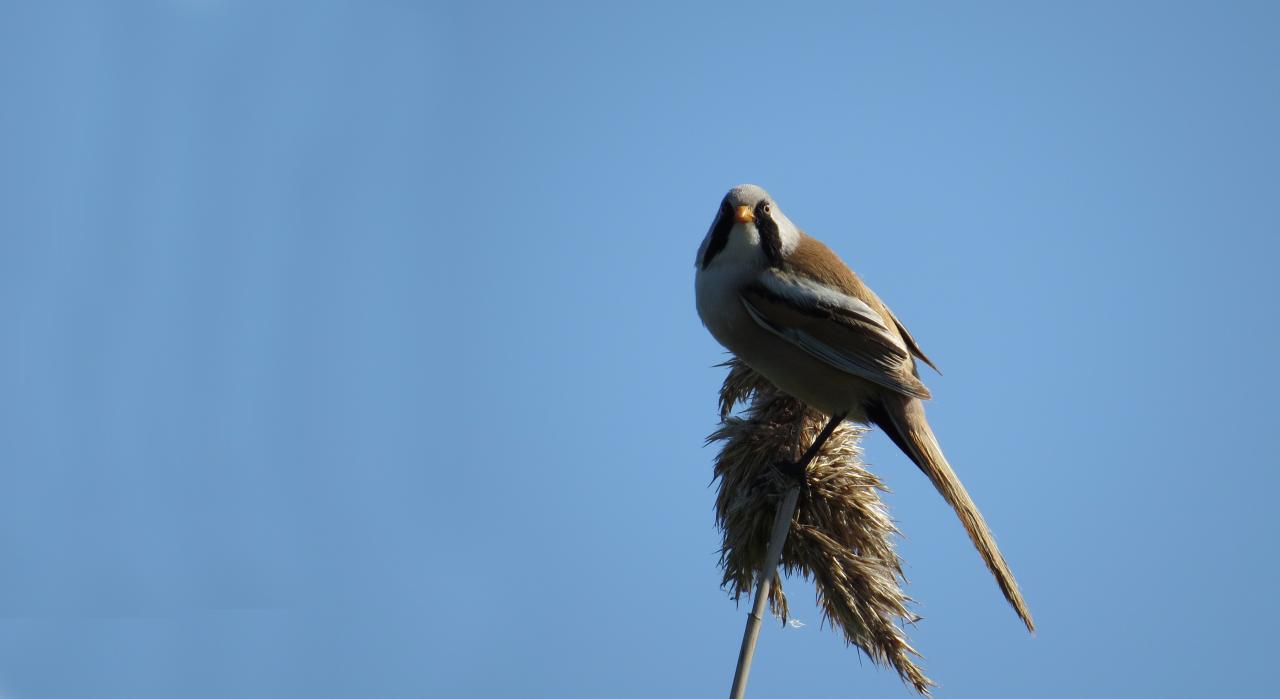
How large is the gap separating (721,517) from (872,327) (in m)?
1.46

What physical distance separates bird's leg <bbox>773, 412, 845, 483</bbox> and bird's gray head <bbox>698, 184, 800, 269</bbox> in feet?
3.34

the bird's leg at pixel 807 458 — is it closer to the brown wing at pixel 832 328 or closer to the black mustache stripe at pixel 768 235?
the brown wing at pixel 832 328

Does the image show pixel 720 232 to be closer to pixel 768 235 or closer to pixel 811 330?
pixel 768 235

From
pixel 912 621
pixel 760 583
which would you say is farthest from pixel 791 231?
pixel 760 583

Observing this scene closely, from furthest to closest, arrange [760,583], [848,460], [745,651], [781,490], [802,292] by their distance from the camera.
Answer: [802,292]
[848,460]
[781,490]
[760,583]
[745,651]

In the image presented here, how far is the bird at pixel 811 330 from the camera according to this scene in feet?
19.4

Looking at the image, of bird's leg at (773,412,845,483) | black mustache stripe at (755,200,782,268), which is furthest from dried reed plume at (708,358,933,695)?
black mustache stripe at (755,200,782,268)

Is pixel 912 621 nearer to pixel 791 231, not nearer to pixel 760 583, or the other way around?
pixel 760 583

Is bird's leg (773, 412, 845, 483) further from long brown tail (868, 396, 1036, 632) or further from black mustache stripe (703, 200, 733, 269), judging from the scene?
black mustache stripe (703, 200, 733, 269)

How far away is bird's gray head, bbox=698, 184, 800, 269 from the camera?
627 centimetres

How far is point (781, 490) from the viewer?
17.2ft

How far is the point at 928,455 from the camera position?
19.7 ft

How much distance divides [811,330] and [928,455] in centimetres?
96

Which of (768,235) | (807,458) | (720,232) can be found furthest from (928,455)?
(720,232)
